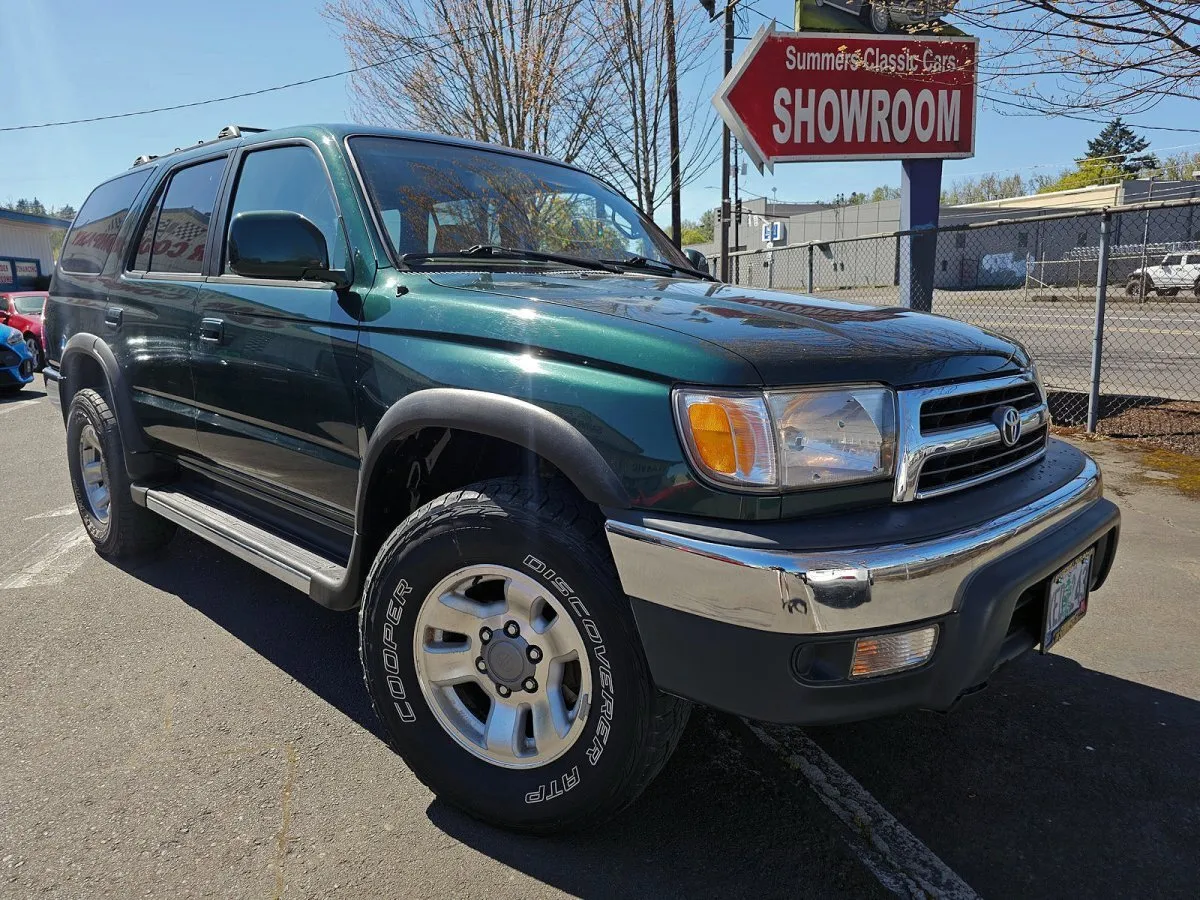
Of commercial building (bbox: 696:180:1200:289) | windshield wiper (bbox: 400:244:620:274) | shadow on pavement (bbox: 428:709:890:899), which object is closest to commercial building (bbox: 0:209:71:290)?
commercial building (bbox: 696:180:1200:289)

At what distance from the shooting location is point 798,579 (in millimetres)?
1694

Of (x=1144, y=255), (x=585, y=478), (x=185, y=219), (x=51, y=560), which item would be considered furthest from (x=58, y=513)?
(x=1144, y=255)

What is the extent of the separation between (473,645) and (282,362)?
1212mm

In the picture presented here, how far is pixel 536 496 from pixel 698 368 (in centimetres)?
53

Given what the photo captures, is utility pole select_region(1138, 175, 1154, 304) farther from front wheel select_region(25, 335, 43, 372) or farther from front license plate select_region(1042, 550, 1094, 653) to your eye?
front wheel select_region(25, 335, 43, 372)

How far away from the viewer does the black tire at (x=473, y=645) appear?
195 cm

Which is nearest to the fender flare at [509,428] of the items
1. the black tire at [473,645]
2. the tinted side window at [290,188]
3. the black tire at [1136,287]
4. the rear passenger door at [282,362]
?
the black tire at [473,645]

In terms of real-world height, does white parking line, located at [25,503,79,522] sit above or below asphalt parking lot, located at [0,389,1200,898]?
above

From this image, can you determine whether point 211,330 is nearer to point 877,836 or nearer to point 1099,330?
point 877,836

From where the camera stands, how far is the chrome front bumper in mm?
1700

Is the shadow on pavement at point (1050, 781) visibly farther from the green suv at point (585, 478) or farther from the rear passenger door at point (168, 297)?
the rear passenger door at point (168, 297)

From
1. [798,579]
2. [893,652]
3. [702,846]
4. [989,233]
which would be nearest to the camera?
[798,579]

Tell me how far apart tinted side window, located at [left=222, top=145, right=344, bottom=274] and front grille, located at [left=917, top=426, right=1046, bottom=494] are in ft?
6.20

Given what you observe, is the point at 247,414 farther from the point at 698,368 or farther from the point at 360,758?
the point at 698,368
